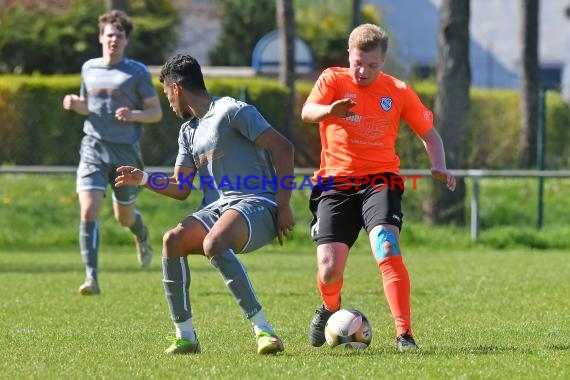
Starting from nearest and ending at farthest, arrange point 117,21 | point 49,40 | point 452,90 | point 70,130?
point 117,21
point 452,90
point 70,130
point 49,40

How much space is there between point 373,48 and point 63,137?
14.0 m

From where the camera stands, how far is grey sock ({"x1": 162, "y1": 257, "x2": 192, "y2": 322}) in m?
6.90

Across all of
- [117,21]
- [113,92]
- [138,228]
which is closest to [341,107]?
[117,21]

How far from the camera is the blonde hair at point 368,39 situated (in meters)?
7.06

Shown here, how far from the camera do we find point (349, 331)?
23.2 ft

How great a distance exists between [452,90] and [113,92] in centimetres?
843

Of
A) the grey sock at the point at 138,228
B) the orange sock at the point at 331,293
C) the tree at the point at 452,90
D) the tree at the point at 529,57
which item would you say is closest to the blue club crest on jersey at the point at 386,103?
the orange sock at the point at 331,293

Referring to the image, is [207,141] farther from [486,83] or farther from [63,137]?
[486,83]

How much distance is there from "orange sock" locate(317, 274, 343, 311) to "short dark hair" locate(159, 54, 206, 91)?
53.9 inches

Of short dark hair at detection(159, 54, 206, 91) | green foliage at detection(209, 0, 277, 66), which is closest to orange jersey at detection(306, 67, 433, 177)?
short dark hair at detection(159, 54, 206, 91)

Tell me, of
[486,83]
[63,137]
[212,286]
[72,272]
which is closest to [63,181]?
[63,137]

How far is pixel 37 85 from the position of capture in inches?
805

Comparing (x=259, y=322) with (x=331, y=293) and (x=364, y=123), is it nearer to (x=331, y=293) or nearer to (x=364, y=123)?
(x=331, y=293)

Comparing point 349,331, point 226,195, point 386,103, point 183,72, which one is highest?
point 183,72
